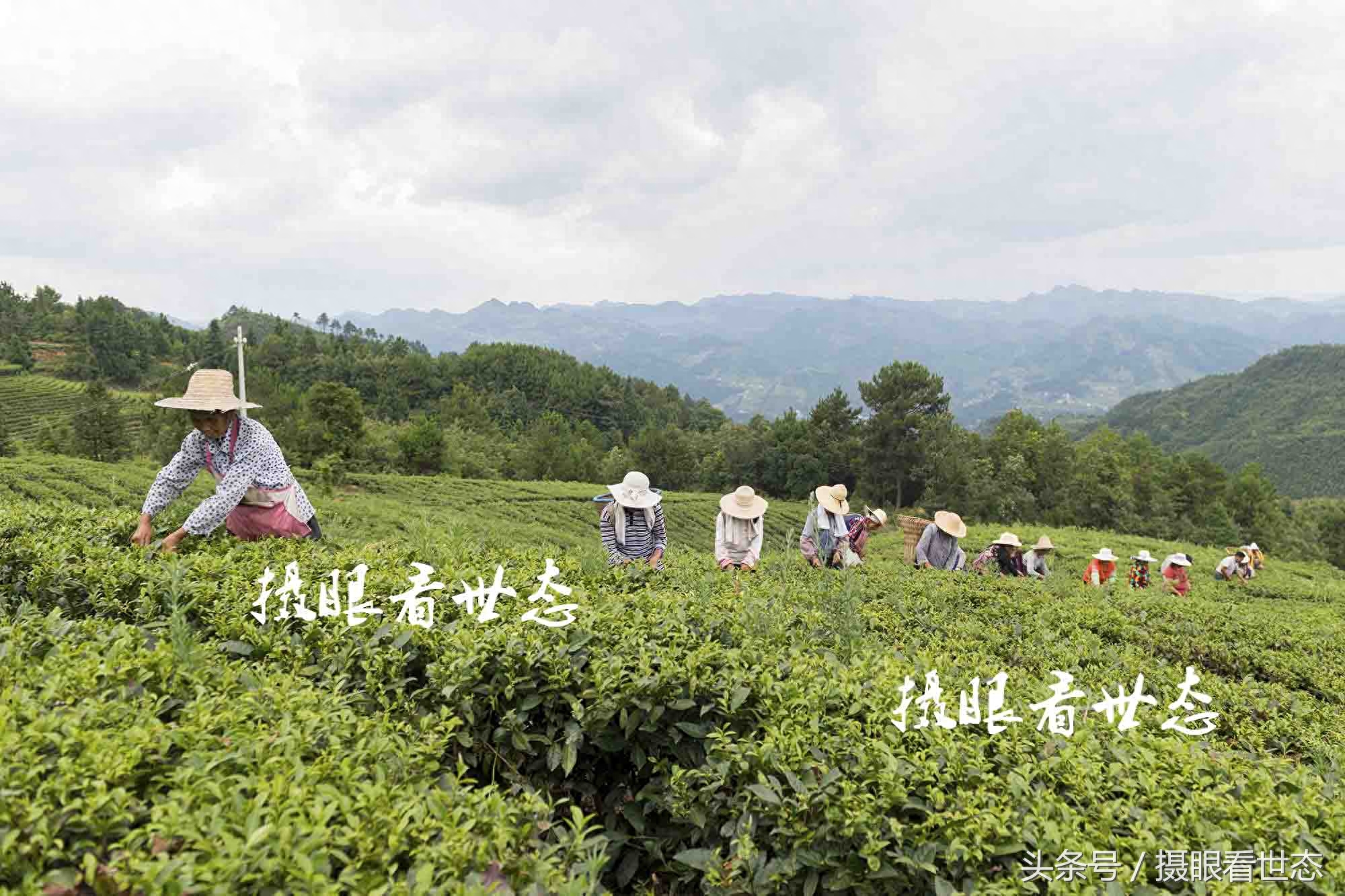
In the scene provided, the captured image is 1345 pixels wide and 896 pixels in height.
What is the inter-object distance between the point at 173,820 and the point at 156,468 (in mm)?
27550

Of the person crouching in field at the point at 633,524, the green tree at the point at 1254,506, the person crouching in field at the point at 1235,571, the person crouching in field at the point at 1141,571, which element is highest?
the person crouching in field at the point at 633,524

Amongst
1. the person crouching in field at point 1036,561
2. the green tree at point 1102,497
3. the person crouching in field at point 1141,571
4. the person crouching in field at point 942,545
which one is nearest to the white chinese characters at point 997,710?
the person crouching in field at point 942,545

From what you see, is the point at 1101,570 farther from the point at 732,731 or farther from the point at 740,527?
the point at 732,731

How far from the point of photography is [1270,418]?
108000 millimetres

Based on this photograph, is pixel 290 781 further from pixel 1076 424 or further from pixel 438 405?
pixel 1076 424

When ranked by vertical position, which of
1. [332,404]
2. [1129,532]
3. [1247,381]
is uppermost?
[1247,381]

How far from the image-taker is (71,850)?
1.48 metres

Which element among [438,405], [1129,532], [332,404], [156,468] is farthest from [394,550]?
[438,405]

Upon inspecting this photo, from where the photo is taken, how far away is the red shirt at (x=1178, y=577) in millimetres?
10047

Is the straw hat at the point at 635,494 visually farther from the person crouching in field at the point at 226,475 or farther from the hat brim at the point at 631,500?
the person crouching in field at the point at 226,475

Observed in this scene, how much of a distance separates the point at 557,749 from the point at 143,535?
3.03 meters

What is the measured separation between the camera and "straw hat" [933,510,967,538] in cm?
870

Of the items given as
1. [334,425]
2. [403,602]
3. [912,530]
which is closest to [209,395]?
[403,602]

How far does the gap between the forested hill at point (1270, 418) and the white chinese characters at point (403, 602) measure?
115672 mm
